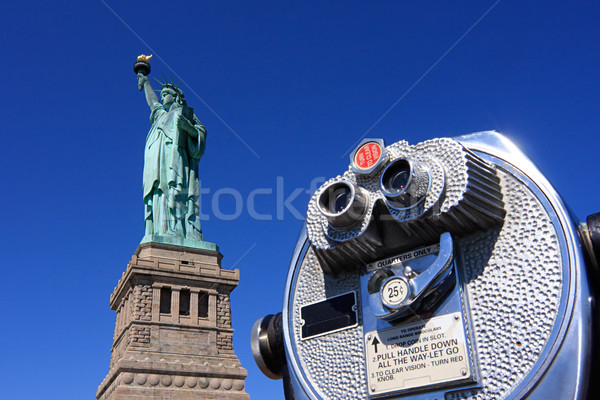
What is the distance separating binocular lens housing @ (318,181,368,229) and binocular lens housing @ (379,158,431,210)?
151 millimetres

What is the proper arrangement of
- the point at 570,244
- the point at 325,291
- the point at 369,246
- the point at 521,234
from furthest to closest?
1. the point at 325,291
2. the point at 369,246
3. the point at 521,234
4. the point at 570,244

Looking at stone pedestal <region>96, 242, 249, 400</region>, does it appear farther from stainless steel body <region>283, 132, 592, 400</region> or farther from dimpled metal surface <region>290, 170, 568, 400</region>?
dimpled metal surface <region>290, 170, 568, 400</region>

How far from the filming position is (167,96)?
31234mm

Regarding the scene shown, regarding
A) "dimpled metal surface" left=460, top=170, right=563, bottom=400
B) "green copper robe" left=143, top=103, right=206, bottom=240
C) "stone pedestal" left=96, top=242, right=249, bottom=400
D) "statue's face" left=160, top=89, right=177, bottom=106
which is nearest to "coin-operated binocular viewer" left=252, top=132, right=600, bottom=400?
"dimpled metal surface" left=460, top=170, right=563, bottom=400

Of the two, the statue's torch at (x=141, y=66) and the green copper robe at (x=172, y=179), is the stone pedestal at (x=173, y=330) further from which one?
the statue's torch at (x=141, y=66)

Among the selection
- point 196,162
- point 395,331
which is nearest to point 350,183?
point 395,331

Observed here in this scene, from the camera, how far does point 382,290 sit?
10.2 feet

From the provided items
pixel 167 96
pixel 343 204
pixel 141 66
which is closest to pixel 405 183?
pixel 343 204

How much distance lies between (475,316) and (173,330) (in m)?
23.2

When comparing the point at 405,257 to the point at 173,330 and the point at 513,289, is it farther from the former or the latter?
the point at 173,330

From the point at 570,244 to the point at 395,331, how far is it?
3.11 ft

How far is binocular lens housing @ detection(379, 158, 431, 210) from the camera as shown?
119 inches

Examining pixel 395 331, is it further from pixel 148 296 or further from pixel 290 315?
pixel 148 296

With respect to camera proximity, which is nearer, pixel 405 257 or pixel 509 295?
pixel 509 295
